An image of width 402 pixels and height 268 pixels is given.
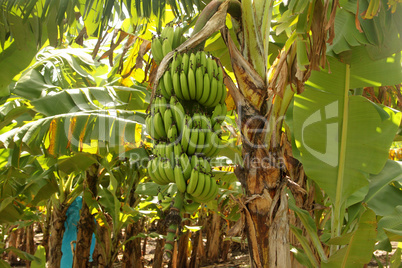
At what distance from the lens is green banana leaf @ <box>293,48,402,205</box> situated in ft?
5.75

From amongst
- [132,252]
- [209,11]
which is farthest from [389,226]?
[132,252]

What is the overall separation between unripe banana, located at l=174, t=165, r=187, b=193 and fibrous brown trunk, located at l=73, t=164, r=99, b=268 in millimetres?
2523

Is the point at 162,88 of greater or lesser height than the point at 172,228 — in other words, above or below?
above

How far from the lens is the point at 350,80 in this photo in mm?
1806

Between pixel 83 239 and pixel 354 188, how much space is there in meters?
3.06

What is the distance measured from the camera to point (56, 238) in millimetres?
3926

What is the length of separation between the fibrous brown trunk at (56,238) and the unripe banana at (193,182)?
10.3 feet

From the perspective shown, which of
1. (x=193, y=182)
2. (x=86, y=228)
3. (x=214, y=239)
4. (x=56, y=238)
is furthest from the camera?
(x=214, y=239)

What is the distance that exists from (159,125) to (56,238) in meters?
3.08

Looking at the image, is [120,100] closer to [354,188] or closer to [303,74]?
[303,74]

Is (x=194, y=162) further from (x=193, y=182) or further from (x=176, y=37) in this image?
(x=176, y=37)

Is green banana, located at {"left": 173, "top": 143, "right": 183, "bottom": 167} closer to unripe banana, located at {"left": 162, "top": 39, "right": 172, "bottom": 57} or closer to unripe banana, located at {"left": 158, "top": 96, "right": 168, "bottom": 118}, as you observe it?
unripe banana, located at {"left": 158, "top": 96, "right": 168, "bottom": 118}

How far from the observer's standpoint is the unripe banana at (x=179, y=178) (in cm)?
142

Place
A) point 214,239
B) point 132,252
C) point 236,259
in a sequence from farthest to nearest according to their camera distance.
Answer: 1. point 236,259
2. point 214,239
3. point 132,252
